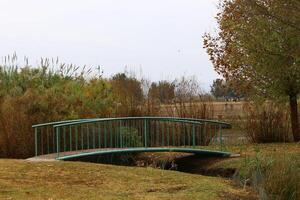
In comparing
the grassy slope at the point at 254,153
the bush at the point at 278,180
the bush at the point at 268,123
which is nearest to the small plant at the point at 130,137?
the grassy slope at the point at 254,153

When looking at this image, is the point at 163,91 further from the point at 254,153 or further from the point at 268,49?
the point at 268,49

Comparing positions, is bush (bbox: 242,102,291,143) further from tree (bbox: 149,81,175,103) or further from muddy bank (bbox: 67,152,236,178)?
muddy bank (bbox: 67,152,236,178)

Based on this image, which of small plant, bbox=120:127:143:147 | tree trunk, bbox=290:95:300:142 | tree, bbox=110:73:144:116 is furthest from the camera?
tree trunk, bbox=290:95:300:142

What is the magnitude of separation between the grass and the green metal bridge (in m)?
1.75

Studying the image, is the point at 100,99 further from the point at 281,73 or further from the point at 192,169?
the point at 281,73

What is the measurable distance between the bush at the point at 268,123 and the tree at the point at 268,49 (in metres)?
0.41

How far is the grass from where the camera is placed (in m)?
9.77

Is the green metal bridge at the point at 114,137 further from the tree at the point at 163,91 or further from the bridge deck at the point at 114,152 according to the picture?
the tree at the point at 163,91

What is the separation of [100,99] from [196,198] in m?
8.75

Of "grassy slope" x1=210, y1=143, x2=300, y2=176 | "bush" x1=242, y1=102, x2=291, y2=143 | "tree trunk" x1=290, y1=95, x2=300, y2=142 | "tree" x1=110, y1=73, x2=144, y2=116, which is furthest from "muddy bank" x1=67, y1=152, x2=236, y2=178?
"tree trunk" x1=290, y1=95, x2=300, y2=142

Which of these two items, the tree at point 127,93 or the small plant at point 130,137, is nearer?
the small plant at point 130,137

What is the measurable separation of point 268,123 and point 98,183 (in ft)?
33.6

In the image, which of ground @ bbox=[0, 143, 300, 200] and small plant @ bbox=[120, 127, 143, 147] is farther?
small plant @ bbox=[120, 127, 143, 147]

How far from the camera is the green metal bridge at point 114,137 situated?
47.5ft
